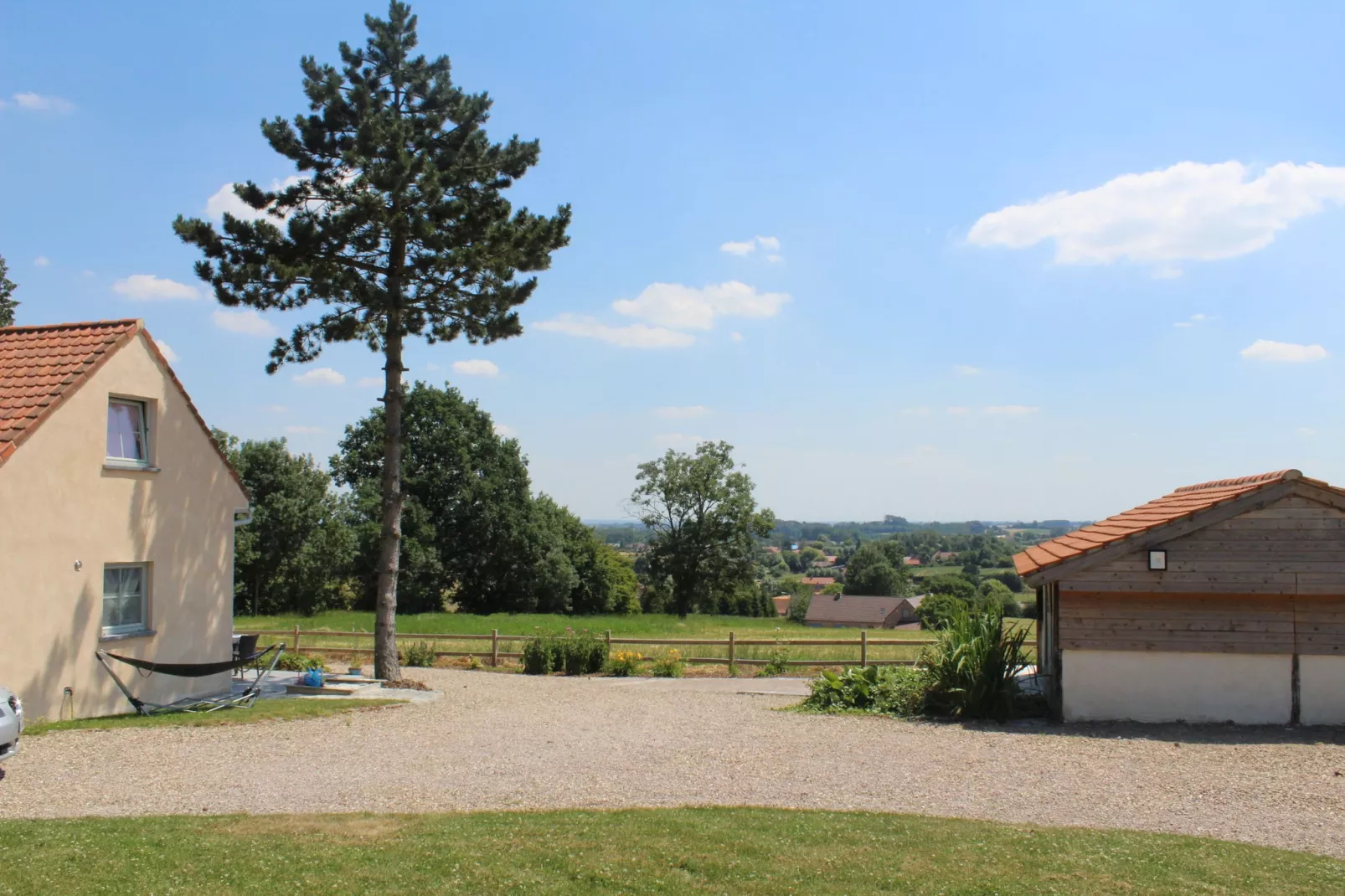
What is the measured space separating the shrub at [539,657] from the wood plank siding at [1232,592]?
39.0ft

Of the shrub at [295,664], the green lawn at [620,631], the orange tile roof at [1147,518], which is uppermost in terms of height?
the orange tile roof at [1147,518]

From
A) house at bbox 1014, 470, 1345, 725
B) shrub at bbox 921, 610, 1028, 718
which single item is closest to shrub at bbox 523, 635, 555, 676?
shrub at bbox 921, 610, 1028, 718

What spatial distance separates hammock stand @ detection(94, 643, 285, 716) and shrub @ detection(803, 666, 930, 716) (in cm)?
901

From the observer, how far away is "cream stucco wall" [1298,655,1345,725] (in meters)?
13.6

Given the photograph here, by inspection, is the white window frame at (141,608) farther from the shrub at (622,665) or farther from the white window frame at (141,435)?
the shrub at (622,665)

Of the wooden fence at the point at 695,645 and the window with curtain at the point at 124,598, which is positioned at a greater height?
the window with curtain at the point at 124,598

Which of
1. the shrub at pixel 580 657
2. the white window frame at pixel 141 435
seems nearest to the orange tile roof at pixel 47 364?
the white window frame at pixel 141 435

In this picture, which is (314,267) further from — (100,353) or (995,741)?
(995,741)

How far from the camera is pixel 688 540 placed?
54.9m

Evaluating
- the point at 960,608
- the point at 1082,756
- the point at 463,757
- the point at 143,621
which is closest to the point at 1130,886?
the point at 1082,756

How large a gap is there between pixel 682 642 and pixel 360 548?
30.9m

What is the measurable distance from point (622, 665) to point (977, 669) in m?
9.84

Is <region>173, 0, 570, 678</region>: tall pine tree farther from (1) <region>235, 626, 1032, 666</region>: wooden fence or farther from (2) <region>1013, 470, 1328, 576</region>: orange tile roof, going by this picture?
(2) <region>1013, 470, 1328, 576</region>: orange tile roof

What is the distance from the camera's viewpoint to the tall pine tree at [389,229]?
17.6 meters
